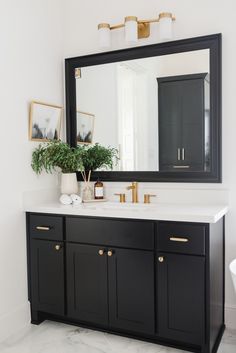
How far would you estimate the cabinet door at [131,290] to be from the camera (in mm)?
2332

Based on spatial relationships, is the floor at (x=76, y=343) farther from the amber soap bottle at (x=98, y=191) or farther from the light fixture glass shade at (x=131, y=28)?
the light fixture glass shade at (x=131, y=28)

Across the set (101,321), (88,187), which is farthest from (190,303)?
(88,187)

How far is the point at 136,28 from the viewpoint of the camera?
2.71m

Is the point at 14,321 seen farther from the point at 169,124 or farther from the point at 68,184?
the point at 169,124

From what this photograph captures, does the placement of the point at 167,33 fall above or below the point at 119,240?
above

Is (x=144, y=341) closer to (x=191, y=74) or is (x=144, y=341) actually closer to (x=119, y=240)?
(x=119, y=240)

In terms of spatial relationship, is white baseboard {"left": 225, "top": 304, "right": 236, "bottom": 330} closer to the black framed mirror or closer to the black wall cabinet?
the black framed mirror

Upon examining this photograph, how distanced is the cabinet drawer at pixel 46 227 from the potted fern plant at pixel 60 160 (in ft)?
1.11

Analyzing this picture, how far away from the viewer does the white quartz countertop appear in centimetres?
219

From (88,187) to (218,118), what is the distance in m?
1.13

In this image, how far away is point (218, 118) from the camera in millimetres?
2572

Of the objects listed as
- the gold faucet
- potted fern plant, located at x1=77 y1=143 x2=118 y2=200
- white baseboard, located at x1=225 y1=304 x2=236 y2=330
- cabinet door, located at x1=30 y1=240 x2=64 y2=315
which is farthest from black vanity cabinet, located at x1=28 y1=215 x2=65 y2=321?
white baseboard, located at x1=225 y1=304 x2=236 y2=330

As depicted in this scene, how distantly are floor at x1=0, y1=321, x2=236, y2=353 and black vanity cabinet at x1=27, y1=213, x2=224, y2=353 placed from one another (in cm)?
6

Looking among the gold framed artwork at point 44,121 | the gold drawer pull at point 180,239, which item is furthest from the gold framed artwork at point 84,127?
the gold drawer pull at point 180,239
